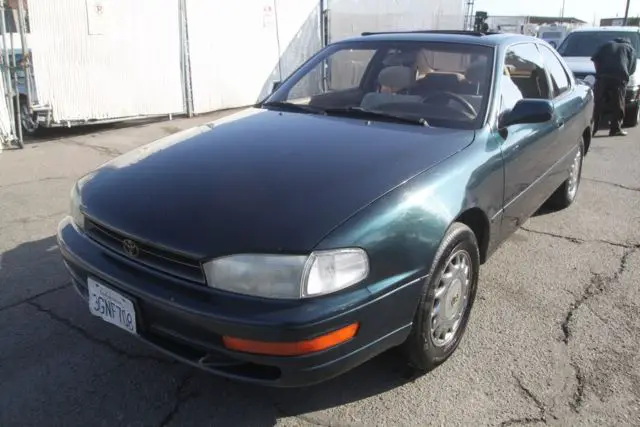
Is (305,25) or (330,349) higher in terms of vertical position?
(305,25)

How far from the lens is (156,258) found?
2154 mm

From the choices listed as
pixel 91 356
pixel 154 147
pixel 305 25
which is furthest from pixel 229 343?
pixel 305 25

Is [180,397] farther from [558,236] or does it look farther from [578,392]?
[558,236]

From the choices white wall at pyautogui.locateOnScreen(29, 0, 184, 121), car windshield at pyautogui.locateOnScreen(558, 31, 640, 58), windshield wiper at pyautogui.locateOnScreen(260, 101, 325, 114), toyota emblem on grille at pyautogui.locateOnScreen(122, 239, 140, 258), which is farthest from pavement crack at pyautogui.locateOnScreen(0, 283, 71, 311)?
car windshield at pyautogui.locateOnScreen(558, 31, 640, 58)

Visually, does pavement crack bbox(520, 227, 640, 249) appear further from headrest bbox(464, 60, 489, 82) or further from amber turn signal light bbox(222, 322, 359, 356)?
amber turn signal light bbox(222, 322, 359, 356)

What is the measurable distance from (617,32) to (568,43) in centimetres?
89

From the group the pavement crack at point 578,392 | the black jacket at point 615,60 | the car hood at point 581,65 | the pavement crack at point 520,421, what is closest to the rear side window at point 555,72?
the pavement crack at point 578,392

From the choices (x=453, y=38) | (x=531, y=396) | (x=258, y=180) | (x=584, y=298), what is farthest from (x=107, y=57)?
(x=531, y=396)

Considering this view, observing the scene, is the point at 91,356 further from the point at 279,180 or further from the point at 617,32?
the point at 617,32

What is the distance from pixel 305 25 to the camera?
38.7 ft

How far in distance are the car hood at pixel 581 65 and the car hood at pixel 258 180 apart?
292 inches

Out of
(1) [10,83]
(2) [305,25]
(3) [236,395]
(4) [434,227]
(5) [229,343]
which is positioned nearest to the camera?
(5) [229,343]

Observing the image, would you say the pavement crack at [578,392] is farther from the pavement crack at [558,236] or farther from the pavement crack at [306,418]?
the pavement crack at [558,236]

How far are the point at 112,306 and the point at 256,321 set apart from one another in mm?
760
